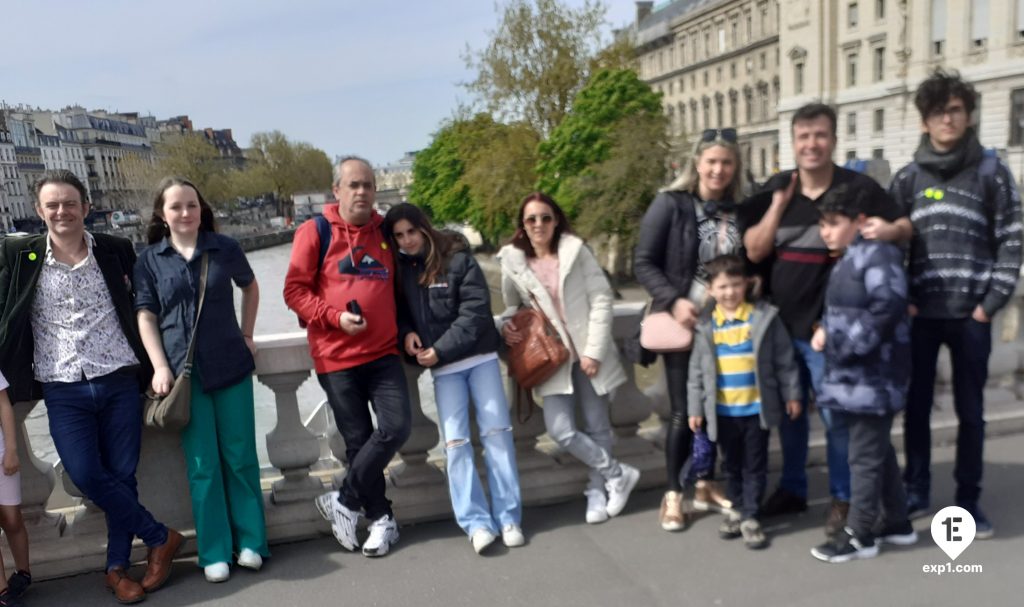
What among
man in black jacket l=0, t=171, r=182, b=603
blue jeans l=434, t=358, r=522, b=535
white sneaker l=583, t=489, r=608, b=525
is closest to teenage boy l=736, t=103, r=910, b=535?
white sneaker l=583, t=489, r=608, b=525

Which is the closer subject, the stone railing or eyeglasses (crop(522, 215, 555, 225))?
the stone railing

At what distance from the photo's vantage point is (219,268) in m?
3.74

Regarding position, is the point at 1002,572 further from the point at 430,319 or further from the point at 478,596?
the point at 430,319

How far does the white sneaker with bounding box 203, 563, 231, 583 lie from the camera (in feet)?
12.2

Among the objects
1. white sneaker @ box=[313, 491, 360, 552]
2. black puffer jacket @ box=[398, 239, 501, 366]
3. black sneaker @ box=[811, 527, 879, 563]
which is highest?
black puffer jacket @ box=[398, 239, 501, 366]

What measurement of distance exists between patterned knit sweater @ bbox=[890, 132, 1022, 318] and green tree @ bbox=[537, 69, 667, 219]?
27.7 metres

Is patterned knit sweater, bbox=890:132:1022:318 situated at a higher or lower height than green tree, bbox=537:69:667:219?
lower

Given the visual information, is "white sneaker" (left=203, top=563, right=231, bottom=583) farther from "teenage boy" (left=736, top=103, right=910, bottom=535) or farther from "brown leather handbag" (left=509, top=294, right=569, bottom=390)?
"teenage boy" (left=736, top=103, right=910, bottom=535)

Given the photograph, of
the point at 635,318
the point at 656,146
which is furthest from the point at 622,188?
the point at 635,318

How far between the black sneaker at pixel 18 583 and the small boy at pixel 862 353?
3463mm

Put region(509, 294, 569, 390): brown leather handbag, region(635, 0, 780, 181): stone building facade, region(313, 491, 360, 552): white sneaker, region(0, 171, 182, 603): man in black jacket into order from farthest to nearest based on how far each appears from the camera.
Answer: region(635, 0, 780, 181): stone building facade, region(509, 294, 569, 390): brown leather handbag, region(313, 491, 360, 552): white sneaker, region(0, 171, 182, 603): man in black jacket

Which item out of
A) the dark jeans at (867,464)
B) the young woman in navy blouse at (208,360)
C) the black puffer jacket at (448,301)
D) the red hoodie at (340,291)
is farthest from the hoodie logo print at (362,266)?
the dark jeans at (867,464)

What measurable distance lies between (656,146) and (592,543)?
2887 centimetres

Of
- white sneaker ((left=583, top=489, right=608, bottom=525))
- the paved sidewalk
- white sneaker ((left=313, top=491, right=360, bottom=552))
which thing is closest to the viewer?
the paved sidewalk
